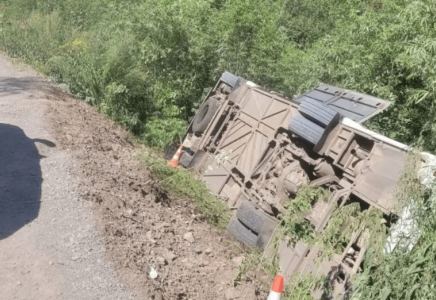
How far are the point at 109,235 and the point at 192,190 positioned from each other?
2696 millimetres

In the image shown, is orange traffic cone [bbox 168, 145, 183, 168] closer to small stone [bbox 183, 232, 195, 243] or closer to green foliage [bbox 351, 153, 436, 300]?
small stone [bbox 183, 232, 195, 243]

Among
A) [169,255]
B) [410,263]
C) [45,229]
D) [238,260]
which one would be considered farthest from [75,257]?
[410,263]

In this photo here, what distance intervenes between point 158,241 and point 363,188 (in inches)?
94.6

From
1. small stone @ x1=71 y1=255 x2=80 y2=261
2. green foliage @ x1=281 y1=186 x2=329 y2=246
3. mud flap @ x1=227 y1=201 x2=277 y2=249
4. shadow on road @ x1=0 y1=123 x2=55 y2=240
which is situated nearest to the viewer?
small stone @ x1=71 y1=255 x2=80 y2=261

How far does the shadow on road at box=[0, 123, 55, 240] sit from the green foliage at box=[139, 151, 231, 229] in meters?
1.74

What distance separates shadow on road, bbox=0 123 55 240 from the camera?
5238 millimetres

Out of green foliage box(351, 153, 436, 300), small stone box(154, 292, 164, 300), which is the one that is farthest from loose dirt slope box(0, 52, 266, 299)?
green foliage box(351, 153, 436, 300)

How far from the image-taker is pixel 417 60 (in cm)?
615

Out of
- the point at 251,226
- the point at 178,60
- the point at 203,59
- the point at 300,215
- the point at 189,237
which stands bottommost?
the point at 189,237

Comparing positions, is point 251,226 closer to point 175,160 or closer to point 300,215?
point 300,215

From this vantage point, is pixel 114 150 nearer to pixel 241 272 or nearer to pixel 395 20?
pixel 241 272

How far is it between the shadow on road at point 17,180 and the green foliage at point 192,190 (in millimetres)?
1738

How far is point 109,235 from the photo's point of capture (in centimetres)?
534

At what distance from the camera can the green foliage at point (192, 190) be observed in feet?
24.0
